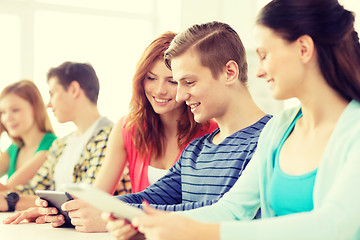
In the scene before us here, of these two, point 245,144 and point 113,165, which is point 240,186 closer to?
point 245,144

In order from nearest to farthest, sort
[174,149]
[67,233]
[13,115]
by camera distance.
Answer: [67,233], [174,149], [13,115]

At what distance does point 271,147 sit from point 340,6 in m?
0.35

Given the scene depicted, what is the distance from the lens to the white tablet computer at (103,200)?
34.4 inches

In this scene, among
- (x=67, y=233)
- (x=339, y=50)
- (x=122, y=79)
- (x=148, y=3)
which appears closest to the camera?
(x=339, y=50)

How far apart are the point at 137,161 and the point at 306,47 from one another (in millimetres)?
1214

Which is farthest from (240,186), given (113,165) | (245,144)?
(113,165)

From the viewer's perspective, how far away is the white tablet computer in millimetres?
875

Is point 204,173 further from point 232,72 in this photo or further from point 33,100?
point 33,100

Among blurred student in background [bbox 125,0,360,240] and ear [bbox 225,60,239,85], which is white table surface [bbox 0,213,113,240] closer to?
blurred student in background [bbox 125,0,360,240]

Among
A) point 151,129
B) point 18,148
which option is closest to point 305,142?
point 151,129

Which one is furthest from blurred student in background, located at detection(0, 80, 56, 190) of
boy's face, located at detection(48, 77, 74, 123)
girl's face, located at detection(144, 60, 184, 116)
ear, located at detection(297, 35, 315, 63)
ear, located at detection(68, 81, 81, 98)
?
ear, located at detection(297, 35, 315, 63)

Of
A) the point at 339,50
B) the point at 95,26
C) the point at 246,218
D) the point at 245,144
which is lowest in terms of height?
the point at 246,218

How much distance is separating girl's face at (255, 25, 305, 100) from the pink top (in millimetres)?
990

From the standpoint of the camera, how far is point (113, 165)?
214 centimetres
